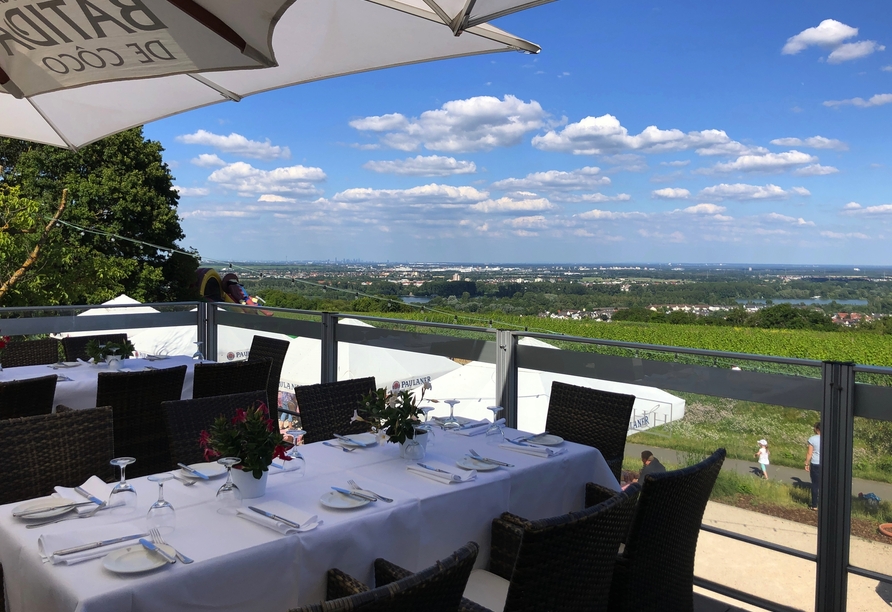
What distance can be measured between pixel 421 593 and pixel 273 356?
4.41 m

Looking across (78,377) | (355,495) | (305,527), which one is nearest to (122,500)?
(305,527)

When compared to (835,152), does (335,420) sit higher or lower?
lower

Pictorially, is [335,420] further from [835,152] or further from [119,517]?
[835,152]

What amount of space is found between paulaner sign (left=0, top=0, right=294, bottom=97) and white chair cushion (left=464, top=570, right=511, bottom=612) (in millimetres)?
2144

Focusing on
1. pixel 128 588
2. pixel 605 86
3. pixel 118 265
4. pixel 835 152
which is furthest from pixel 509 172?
pixel 128 588

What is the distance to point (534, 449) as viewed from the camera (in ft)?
10.6

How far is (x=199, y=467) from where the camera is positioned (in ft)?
9.04

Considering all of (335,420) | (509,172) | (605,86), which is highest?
(605,86)

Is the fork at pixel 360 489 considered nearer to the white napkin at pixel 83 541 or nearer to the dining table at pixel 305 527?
the dining table at pixel 305 527

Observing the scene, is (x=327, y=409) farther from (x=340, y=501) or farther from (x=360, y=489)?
(x=340, y=501)

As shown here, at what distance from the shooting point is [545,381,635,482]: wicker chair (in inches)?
147

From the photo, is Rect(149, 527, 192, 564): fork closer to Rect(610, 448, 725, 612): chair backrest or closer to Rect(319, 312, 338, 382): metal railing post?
Rect(610, 448, 725, 612): chair backrest

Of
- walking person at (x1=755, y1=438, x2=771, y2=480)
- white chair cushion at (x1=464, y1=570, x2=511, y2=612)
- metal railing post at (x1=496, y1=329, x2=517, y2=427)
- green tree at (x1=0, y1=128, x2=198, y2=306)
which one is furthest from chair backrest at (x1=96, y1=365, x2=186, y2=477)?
green tree at (x1=0, y1=128, x2=198, y2=306)

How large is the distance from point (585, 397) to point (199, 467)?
2.15m
